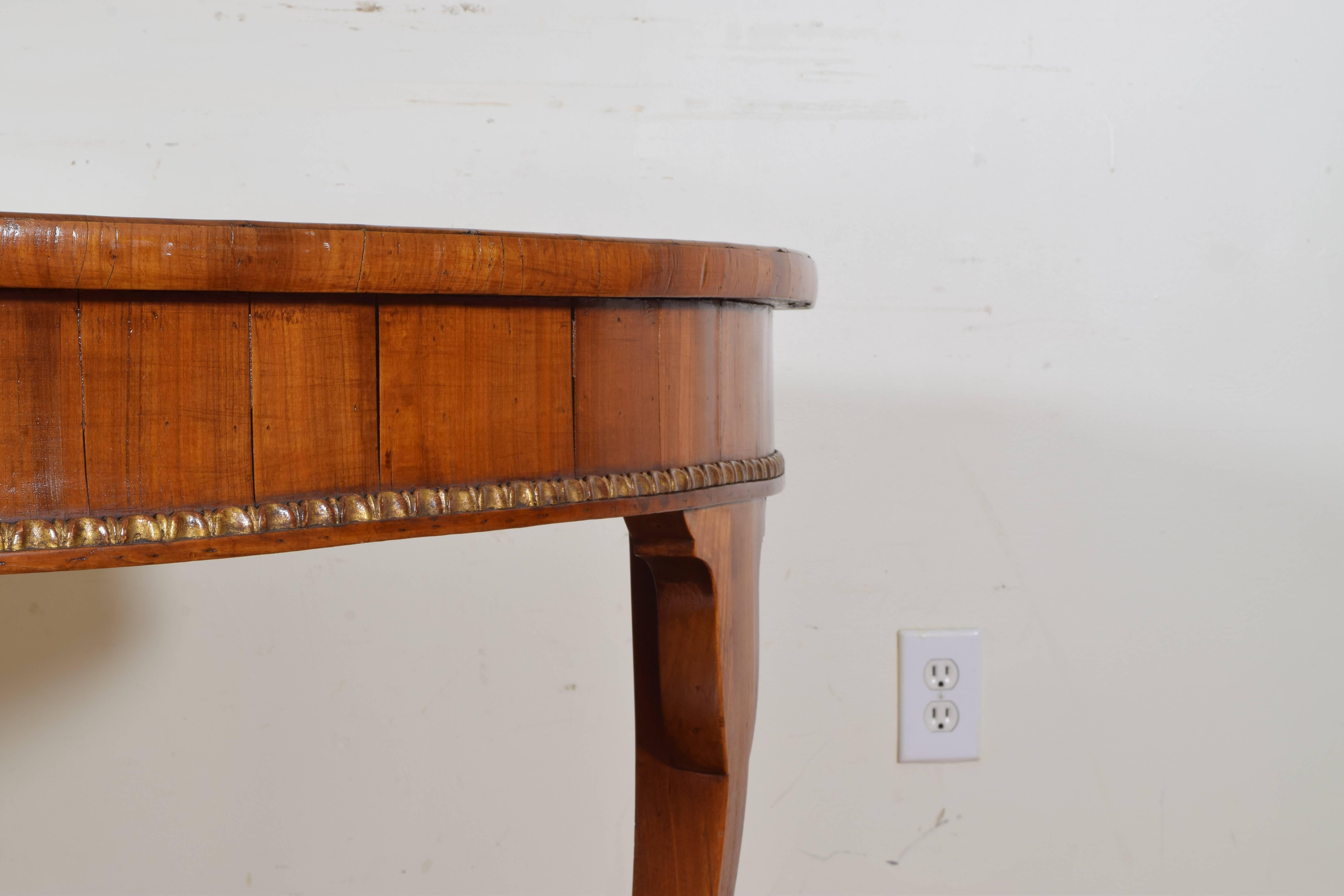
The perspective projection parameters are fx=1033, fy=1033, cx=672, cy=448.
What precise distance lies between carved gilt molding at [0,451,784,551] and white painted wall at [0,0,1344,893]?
24.2 inches

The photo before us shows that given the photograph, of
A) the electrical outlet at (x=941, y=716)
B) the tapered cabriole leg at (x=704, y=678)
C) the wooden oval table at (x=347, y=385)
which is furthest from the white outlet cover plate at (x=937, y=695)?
the wooden oval table at (x=347, y=385)

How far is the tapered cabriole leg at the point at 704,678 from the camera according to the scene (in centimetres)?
48

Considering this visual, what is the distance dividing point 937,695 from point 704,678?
0.61 m

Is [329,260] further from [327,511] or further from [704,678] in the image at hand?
[704,678]

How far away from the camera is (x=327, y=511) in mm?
342

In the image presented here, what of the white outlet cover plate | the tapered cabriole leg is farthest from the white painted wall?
the tapered cabriole leg

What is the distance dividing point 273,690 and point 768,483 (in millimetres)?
678

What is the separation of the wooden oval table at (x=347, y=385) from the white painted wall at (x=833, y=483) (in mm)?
578

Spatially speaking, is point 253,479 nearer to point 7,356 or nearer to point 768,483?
point 7,356

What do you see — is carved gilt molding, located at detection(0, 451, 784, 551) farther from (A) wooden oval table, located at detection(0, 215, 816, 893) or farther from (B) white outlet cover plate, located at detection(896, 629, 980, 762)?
(B) white outlet cover plate, located at detection(896, 629, 980, 762)

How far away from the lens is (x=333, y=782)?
0.99 meters

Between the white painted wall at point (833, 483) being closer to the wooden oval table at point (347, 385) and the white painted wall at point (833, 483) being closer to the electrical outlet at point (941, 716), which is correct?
the electrical outlet at point (941, 716)

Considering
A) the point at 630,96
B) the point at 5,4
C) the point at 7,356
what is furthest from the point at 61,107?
the point at 7,356

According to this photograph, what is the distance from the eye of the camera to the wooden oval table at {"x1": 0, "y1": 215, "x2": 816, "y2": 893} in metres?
0.31
